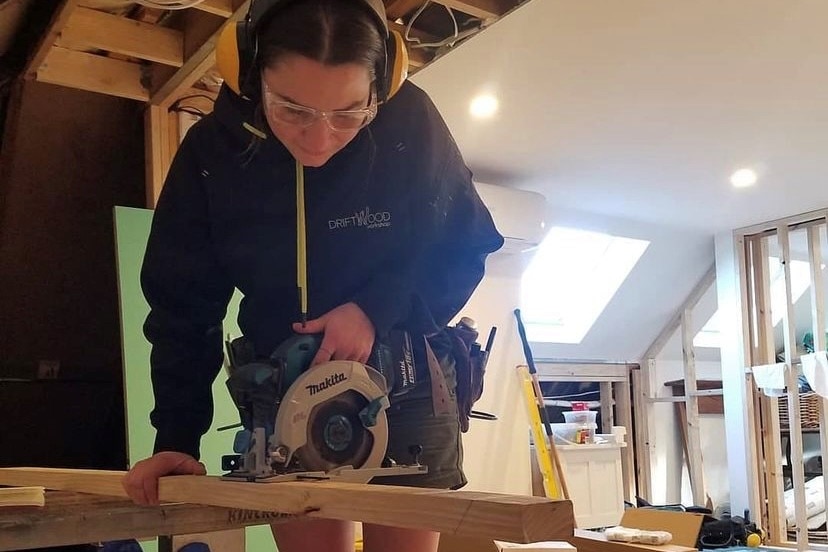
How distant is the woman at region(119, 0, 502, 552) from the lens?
972 millimetres

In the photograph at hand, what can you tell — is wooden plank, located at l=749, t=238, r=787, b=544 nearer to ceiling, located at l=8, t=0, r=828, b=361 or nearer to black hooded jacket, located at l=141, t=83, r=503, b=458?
ceiling, located at l=8, t=0, r=828, b=361

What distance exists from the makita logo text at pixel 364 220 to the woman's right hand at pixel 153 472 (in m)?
0.34

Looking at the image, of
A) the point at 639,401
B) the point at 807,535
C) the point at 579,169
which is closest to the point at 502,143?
the point at 579,169

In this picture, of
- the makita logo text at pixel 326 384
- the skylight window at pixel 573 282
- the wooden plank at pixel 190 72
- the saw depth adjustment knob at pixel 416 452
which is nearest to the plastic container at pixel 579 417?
the skylight window at pixel 573 282

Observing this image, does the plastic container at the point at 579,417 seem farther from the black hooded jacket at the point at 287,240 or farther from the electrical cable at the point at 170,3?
the black hooded jacket at the point at 287,240

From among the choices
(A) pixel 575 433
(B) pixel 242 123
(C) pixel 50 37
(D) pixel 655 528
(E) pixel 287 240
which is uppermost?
(C) pixel 50 37

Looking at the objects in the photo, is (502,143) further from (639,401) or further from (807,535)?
(807,535)

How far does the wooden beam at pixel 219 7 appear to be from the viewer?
2287mm

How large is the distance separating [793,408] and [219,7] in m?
4.34

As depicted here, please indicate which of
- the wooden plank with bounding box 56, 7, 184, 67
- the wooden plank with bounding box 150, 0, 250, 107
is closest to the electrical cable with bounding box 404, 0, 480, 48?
the wooden plank with bounding box 150, 0, 250, 107

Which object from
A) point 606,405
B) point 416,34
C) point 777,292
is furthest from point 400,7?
point 777,292

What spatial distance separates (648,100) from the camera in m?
3.40

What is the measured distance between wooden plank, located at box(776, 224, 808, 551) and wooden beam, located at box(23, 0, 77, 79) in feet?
14.8

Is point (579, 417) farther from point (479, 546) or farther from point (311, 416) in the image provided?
point (311, 416)
